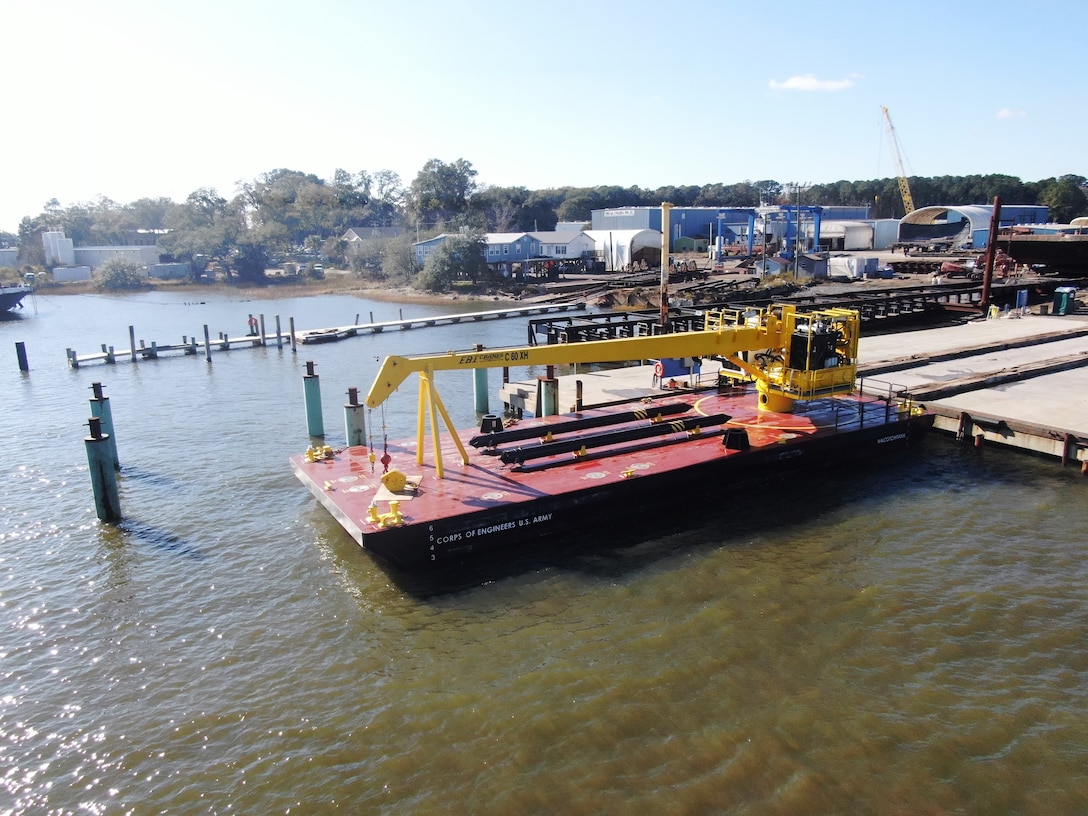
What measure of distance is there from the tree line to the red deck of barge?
7487 centimetres

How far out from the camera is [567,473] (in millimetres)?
16750

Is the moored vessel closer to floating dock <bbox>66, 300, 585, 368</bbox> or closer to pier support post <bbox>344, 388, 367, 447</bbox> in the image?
pier support post <bbox>344, 388, 367, 447</bbox>

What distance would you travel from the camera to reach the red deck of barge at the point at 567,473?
47.0ft

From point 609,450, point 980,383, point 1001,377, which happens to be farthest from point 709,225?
point 609,450

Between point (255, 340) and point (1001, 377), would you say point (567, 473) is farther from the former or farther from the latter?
point (255, 340)

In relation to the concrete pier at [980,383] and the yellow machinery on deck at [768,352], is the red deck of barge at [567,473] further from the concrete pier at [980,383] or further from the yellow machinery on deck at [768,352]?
the concrete pier at [980,383]

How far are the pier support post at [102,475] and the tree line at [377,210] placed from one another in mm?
74162

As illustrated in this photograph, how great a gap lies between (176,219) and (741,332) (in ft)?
419

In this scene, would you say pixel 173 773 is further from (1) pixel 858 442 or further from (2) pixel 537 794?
(1) pixel 858 442

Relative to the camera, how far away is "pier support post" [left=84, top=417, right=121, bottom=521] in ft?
58.2

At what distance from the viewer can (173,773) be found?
32.5 ft

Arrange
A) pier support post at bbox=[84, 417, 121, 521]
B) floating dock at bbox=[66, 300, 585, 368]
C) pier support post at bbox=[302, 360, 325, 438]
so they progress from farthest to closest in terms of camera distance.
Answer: floating dock at bbox=[66, 300, 585, 368]
pier support post at bbox=[302, 360, 325, 438]
pier support post at bbox=[84, 417, 121, 521]

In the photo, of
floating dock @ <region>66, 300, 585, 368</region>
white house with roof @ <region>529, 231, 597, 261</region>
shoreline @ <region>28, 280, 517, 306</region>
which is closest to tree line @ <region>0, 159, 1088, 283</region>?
shoreline @ <region>28, 280, 517, 306</region>

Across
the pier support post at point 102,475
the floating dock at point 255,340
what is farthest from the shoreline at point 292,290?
the pier support post at point 102,475
